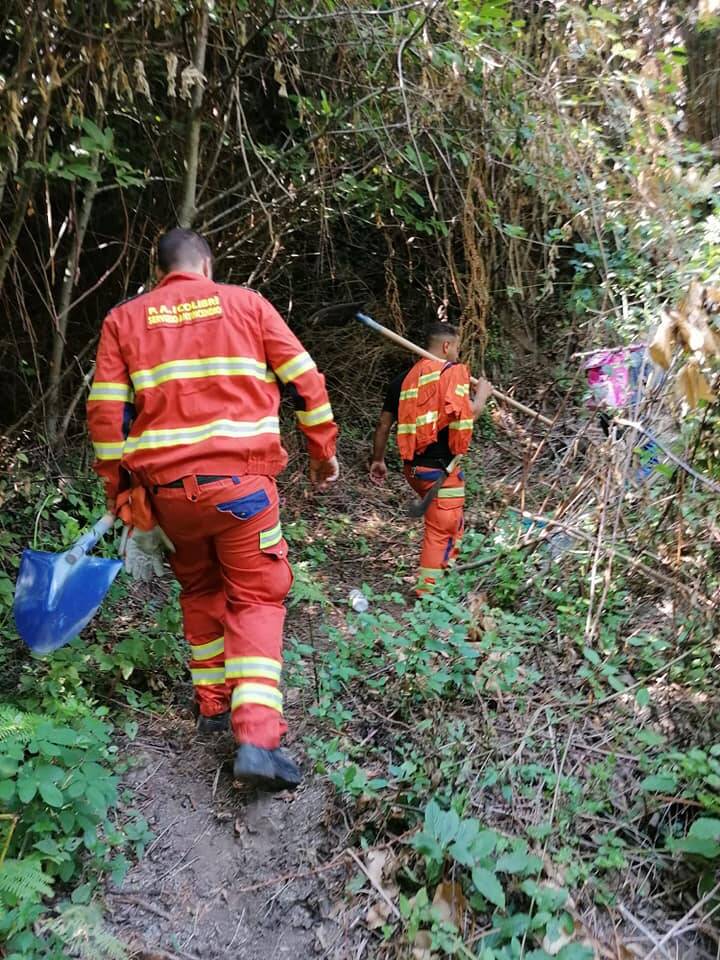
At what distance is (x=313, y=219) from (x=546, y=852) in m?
4.65

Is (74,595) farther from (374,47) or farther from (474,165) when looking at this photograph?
(474,165)

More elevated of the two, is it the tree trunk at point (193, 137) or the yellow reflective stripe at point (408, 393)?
the tree trunk at point (193, 137)

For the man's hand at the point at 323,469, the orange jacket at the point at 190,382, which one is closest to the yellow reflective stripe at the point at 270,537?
the orange jacket at the point at 190,382

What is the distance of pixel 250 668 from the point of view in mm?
2348

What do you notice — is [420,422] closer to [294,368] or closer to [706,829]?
[294,368]

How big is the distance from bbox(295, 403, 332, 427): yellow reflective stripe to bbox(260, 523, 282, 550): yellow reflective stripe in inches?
16.5

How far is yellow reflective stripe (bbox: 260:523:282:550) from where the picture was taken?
245 centimetres

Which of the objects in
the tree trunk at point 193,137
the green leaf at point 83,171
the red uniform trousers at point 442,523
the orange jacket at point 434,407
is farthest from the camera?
A: the red uniform trousers at point 442,523

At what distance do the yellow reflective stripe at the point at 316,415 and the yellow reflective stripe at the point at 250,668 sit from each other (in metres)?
0.90

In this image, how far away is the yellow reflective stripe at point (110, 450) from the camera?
2451 millimetres

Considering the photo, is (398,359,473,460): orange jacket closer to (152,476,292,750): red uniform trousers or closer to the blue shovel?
(152,476,292,750): red uniform trousers

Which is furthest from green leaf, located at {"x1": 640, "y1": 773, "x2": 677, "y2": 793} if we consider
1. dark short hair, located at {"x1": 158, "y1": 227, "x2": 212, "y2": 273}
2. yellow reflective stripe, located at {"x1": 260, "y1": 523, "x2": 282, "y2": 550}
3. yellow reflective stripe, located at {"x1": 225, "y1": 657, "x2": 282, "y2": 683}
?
dark short hair, located at {"x1": 158, "y1": 227, "x2": 212, "y2": 273}

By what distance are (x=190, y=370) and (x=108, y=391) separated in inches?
13.0

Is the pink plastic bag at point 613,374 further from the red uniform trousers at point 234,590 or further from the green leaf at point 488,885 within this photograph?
the green leaf at point 488,885
